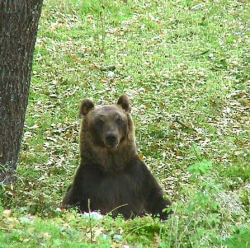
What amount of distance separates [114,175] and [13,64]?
186 centimetres

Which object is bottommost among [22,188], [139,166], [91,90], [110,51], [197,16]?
[22,188]

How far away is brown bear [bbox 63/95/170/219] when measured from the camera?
7766 millimetres

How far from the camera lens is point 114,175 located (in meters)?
7.91

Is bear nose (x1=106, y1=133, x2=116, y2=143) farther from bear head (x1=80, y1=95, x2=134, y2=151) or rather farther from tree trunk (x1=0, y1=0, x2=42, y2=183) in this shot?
tree trunk (x1=0, y1=0, x2=42, y2=183)

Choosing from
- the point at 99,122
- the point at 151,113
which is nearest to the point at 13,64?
the point at 99,122

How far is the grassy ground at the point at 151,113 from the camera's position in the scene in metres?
5.40

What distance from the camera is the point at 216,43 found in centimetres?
1672

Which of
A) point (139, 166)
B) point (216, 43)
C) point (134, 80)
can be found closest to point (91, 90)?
point (134, 80)

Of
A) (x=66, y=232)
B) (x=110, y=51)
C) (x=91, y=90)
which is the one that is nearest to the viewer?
(x=66, y=232)

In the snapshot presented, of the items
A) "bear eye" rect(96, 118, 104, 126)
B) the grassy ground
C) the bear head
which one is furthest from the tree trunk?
"bear eye" rect(96, 118, 104, 126)

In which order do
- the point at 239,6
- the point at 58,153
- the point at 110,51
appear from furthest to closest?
the point at 239,6, the point at 110,51, the point at 58,153

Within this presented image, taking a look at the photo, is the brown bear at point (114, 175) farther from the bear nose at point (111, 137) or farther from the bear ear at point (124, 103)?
the bear ear at point (124, 103)

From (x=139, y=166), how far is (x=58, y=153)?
360 centimetres

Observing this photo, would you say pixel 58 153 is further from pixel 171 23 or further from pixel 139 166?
pixel 171 23
